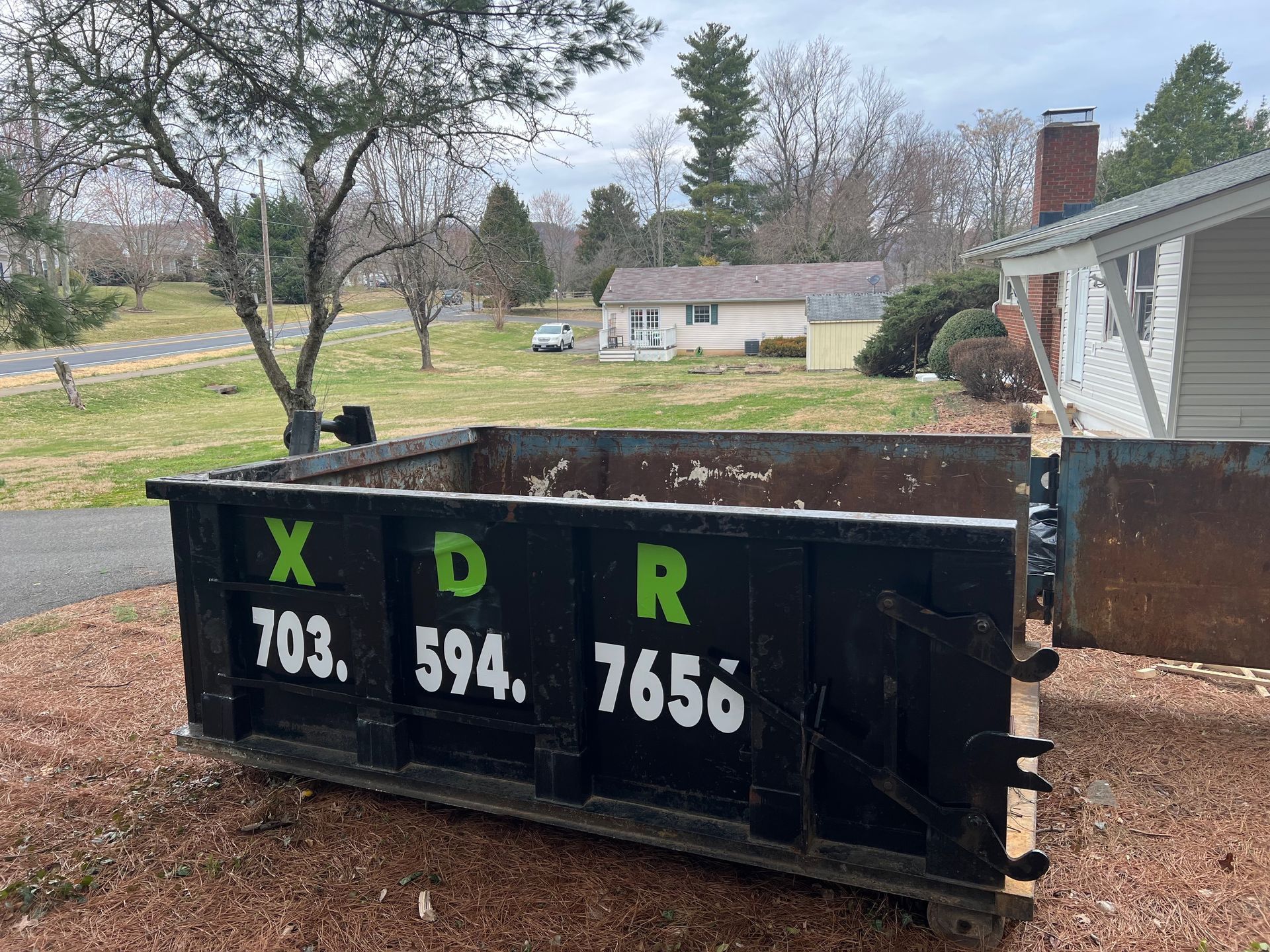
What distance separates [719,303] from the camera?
155 ft

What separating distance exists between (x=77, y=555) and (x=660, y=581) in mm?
7800

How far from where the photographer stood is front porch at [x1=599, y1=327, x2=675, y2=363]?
4262 centimetres

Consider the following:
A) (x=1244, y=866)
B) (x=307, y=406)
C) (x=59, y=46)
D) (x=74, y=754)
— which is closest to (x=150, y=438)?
(x=307, y=406)

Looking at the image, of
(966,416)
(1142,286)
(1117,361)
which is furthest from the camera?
(966,416)

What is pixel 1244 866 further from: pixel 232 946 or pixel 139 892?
pixel 139 892

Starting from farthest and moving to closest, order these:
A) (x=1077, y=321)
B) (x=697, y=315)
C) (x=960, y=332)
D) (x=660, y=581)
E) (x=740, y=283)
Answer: (x=740, y=283), (x=697, y=315), (x=960, y=332), (x=1077, y=321), (x=660, y=581)

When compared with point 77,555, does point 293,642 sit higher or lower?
higher

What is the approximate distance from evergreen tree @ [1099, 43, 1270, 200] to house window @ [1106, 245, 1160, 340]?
1578 inches

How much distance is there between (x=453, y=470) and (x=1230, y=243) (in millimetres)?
10144

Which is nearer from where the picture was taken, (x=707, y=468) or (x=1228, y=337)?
(x=707, y=468)

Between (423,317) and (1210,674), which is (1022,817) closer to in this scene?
(1210,674)

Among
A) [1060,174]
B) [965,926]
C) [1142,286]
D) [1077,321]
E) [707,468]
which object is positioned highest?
[1060,174]

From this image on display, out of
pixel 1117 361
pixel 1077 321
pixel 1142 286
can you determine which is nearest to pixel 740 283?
pixel 1077 321

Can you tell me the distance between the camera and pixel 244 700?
3.17 metres
